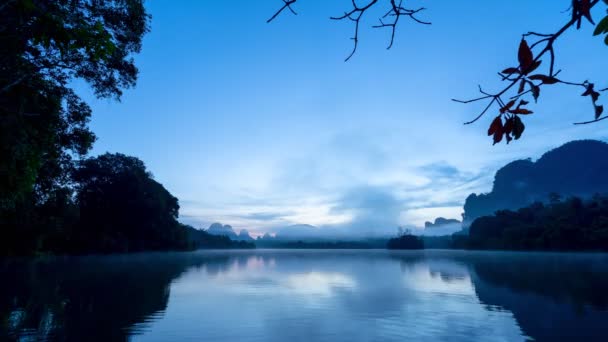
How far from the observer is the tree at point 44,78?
621 cm

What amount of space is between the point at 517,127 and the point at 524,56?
41 centimetres

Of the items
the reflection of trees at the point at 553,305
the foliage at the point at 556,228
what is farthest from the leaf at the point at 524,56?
the foliage at the point at 556,228

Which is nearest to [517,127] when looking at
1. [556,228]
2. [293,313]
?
[293,313]

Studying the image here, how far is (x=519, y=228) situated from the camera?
286 ft

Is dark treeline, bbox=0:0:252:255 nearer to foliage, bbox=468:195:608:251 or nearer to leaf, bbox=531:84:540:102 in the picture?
leaf, bbox=531:84:540:102

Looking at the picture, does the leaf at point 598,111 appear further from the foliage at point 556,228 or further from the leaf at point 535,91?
the foliage at point 556,228

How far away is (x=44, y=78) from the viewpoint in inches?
466

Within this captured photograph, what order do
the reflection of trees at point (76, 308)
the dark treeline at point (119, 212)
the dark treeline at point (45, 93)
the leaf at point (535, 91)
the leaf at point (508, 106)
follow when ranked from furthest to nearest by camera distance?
the dark treeline at point (119, 212), the reflection of trees at point (76, 308), the dark treeline at point (45, 93), the leaf at point (508, 106), the leaf at point (535, 91)

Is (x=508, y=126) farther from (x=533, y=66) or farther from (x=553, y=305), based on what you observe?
(x=553, y=305)

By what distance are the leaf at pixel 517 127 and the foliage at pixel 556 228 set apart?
88.1m

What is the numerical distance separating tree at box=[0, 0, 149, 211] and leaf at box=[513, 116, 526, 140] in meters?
4.51

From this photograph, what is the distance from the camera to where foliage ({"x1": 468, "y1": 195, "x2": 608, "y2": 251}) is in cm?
7212

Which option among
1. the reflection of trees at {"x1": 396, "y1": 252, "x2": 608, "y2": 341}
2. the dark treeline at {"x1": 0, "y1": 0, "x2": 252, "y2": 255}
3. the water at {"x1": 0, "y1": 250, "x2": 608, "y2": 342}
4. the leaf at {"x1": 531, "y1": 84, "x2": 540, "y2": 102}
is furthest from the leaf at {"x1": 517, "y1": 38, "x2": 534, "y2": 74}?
the reflection of trees at {"x1": 396, "y1": 252, "x2": 608, "y2": 341}

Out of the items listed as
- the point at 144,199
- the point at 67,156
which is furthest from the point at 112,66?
the point at 144,199
